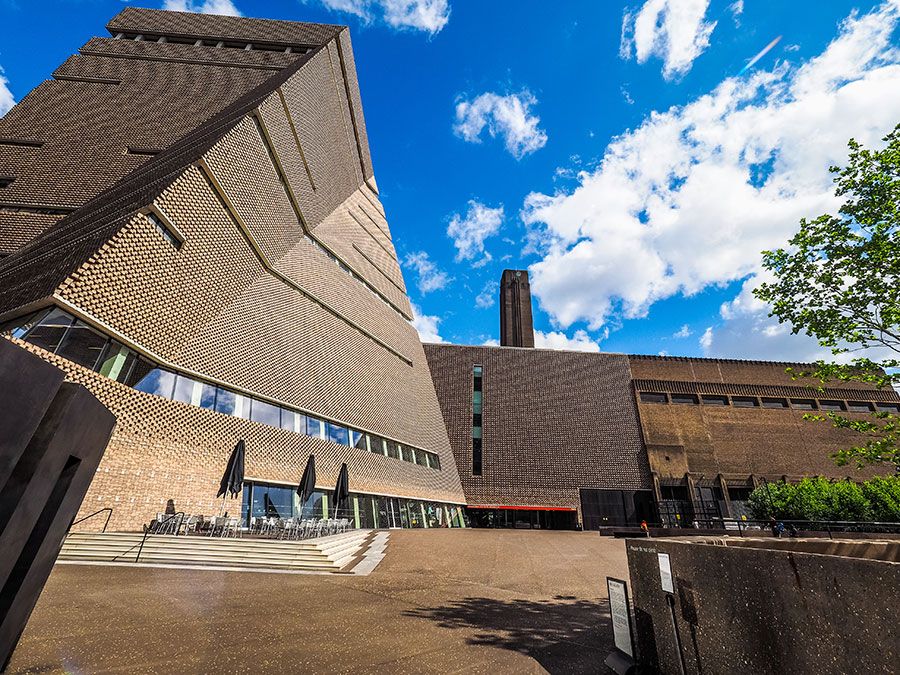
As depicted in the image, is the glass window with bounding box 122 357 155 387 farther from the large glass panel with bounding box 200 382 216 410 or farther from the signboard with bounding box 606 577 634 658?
the signboard with bounding box 606 577 634 658

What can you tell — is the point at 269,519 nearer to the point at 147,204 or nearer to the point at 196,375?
the point at 196,375

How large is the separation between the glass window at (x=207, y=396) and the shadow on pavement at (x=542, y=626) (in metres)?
11.9

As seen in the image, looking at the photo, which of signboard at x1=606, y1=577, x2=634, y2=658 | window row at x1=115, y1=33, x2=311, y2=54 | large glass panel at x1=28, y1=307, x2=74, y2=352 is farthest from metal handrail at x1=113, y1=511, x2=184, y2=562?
window row at x1=115, y1=33, x2=311, y2=54

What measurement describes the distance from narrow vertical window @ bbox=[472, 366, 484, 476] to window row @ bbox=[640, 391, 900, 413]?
16.1 meters

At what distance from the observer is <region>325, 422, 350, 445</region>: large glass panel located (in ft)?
66.3

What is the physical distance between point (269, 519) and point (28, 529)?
13.8 meters

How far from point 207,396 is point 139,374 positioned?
2422mm

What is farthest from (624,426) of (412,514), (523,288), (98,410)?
(98,410)

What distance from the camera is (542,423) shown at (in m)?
38.4

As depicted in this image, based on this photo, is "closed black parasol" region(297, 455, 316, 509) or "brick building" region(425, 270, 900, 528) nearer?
"closed black parasol" region(297, 455, 316, 509)

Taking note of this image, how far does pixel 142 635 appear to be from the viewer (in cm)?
456

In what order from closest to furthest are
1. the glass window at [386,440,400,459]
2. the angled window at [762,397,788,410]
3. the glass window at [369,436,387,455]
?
the glass window at [369,436,387,455], the glass window at [386,440,400,459], the angled window at [762,397,788,410]

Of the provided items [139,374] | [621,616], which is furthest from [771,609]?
[139,374]

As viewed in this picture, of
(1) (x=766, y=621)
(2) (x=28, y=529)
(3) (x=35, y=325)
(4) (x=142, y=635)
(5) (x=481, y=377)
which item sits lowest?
(4) (x=142, y=635)
